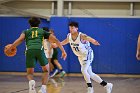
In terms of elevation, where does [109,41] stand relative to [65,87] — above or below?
above

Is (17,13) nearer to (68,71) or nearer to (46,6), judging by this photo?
(46,6)

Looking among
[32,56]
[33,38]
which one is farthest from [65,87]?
[33,38]

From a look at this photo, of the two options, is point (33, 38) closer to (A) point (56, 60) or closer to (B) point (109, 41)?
(A) point (56, 60)

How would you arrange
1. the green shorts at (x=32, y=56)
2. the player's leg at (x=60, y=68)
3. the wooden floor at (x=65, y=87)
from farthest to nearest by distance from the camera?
the player's leg at (x=60, y=68) < the wooden floor at (x=65, y=87) < the green shorts at (x=32, y=56)

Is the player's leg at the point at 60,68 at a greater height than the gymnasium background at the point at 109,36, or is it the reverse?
the gymnasium background at the point at 109,36

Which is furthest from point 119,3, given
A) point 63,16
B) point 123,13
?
point 63,16

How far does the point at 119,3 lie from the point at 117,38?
5.35 ft

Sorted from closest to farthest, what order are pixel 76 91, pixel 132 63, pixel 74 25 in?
pixel 74 25
pixel 76 91
pixel 132 63

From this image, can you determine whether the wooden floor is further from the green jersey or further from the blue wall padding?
the blue wall padding

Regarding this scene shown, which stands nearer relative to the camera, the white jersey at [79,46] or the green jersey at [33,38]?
the green jersey at [33,38]

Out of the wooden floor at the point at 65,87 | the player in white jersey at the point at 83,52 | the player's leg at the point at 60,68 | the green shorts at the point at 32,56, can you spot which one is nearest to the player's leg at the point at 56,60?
the player's leg at the point at 60,68

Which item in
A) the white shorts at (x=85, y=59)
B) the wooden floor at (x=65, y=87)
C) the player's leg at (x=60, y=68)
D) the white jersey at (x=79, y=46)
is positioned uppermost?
the white jersey at (x=79, y=46)

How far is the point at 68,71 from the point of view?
14.2 meters

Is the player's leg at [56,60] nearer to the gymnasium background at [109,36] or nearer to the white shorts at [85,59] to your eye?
the gymnasium background at [109,36]
